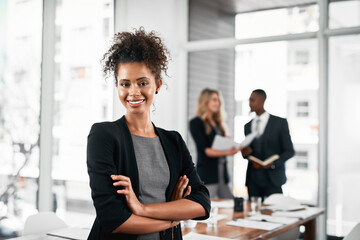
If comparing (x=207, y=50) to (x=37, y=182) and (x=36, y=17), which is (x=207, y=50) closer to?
(x=36, y=17)

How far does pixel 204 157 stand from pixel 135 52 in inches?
174

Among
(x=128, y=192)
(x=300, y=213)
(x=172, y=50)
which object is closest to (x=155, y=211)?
(x=128, y=192)

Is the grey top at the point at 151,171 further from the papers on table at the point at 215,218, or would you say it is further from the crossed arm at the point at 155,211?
the papers on table at the point at 215,218

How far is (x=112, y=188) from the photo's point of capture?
1535 mm

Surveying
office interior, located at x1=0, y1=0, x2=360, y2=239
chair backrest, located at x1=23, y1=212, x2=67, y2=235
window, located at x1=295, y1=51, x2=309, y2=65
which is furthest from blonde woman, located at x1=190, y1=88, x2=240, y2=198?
chair backrest, located at x1=23, y1=212, x2=67, y2=235

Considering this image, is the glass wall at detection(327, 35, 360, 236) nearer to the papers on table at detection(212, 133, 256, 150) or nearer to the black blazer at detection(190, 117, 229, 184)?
the papers on table at detection(212, 133, 256, 150)

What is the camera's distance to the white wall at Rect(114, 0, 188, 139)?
255 inches

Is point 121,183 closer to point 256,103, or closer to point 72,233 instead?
point 72,233

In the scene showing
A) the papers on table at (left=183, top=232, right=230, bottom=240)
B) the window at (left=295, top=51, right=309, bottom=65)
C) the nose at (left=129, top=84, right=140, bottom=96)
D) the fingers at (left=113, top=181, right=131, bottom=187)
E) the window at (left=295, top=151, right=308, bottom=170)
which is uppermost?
the window at (left=295, top=51, right=309, bottom=65)

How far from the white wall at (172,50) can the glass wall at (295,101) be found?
1.12 meters

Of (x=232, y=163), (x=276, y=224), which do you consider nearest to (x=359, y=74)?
(x=232, y=163)

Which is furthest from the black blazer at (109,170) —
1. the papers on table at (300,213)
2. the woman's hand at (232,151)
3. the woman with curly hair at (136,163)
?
the woman's hand at (232,151)

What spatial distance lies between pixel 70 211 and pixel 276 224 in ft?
10.4

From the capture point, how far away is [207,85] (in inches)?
246
